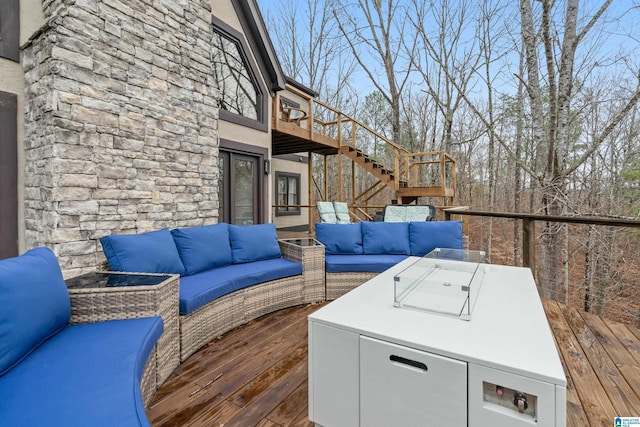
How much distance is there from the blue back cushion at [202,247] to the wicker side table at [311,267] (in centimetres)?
75

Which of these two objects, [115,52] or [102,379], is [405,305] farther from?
[115,52]

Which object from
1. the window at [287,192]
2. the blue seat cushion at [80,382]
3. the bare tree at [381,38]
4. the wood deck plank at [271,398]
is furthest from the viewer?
the bare tree at [381,38]

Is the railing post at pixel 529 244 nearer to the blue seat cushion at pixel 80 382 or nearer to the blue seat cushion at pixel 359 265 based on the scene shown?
the blue seat cushion at pixel 359 265

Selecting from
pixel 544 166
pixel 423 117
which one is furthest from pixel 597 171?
pixel 423 117

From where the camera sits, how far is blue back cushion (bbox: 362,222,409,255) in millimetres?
4105

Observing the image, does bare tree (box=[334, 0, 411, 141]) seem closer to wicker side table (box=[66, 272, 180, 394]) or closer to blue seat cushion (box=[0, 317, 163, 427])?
wicker side table (box=[66, 272, 180, 394])

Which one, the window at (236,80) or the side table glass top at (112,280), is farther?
the window at (236,80)

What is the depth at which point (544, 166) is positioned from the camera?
5.59 metres

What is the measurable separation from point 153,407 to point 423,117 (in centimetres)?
1371

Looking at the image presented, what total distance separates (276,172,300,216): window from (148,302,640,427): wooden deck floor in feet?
21.6

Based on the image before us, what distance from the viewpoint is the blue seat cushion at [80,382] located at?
42.1 inches

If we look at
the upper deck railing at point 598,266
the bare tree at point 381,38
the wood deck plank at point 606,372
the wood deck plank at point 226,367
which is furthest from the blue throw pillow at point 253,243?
the bare tree at point 381,38

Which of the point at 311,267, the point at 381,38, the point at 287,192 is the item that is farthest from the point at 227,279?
the point at 381,38

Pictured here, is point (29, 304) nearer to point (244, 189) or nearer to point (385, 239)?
point (385, 239)
